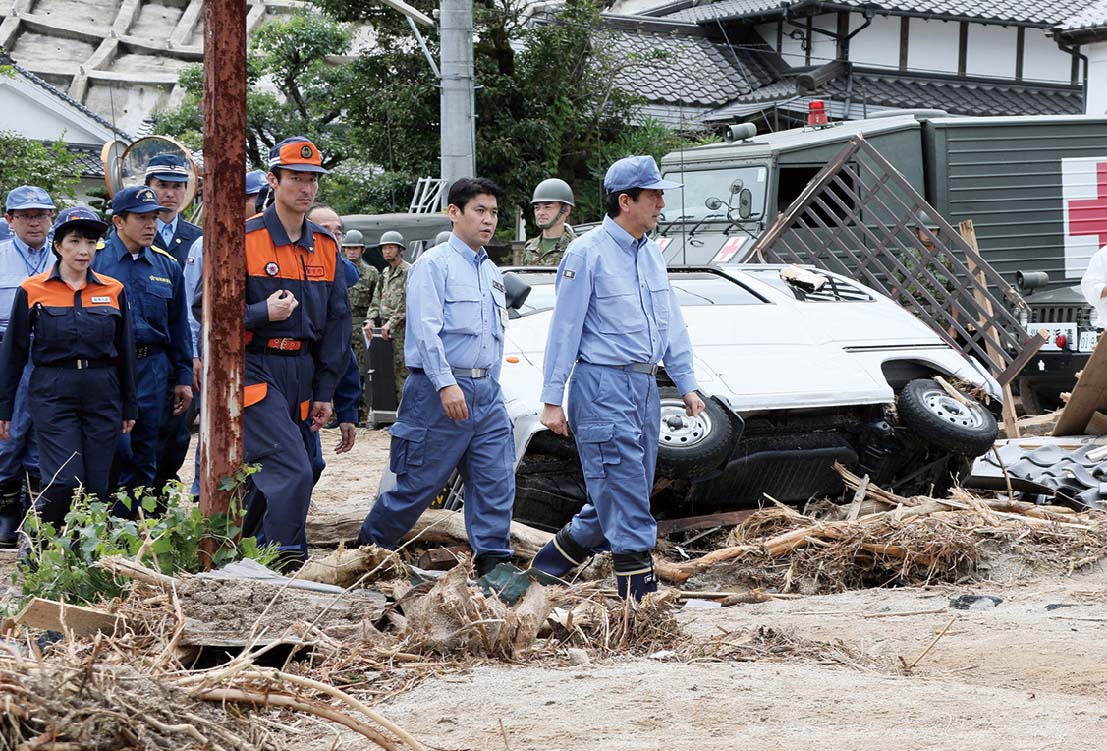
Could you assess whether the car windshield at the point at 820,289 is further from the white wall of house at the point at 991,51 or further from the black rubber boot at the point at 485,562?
the white wall of house at the point at 991,51

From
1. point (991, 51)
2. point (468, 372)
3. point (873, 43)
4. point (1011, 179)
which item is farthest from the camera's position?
point (991, 51)

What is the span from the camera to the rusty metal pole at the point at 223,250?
509 cm

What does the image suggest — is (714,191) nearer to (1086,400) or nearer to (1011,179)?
(1011,179)

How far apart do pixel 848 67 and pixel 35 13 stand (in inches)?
1167

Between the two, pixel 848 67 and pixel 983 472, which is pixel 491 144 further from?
pixel 983 472

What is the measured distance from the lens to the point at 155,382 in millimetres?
6992

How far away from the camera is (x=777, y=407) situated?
6734 millimetres

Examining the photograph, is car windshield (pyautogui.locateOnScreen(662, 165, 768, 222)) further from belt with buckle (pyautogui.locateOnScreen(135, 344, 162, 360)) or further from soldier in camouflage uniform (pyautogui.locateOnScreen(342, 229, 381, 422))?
belt with buckle (pyautogui.locateOnScreen(135, 344, 162, 360))

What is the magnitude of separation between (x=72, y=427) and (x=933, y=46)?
2282 centimetres

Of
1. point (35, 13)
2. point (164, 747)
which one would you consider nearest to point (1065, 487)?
point (164, 747)

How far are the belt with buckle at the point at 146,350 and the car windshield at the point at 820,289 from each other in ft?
10.6

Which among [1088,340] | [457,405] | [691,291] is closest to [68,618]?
[457,405]

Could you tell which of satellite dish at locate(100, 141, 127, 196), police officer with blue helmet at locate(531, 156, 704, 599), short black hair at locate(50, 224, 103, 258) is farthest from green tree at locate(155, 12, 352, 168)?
police officer with blue helmet at locate(531, 156, 704, 599)

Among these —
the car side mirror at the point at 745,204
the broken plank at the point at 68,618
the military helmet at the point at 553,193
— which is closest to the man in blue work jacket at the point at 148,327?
the broken plank at the point at 68,618
